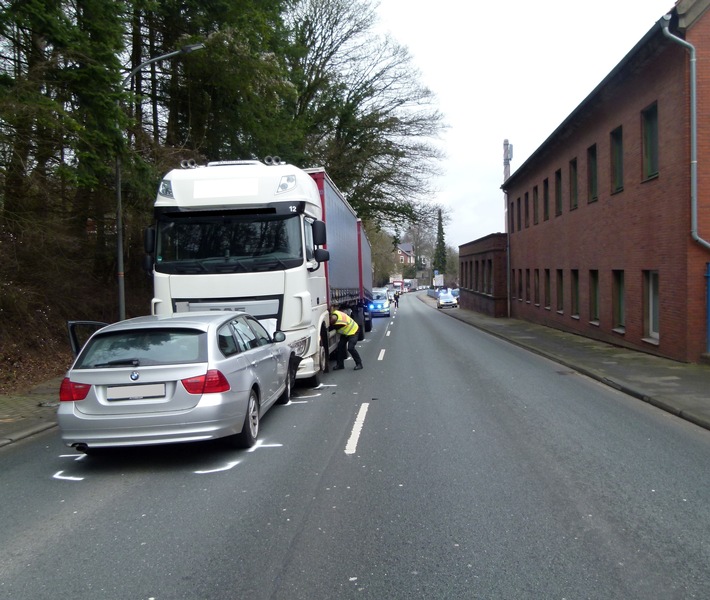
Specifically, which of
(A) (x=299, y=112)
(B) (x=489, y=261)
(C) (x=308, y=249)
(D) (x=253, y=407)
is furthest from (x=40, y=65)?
(B) (x=489, y=261)

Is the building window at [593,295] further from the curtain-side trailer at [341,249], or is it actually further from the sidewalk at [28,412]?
the sidewalk at [28,412]

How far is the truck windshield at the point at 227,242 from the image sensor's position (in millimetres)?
10047

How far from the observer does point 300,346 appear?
408 inches

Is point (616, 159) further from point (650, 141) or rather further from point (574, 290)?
point (574, 290)

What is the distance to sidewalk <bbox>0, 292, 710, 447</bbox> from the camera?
8.58 metres

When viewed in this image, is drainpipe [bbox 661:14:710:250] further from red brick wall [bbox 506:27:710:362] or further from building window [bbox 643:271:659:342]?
building window [bbox 643:271:659:342]

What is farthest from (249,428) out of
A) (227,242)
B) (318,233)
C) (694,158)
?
(694,158)

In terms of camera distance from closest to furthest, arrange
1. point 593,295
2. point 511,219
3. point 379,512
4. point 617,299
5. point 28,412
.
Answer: point 379,512
point 28,412
point 617,299
point 593,295
point 511,219

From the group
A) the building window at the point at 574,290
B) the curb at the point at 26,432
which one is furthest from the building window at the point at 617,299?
the curb at the point at 26,432

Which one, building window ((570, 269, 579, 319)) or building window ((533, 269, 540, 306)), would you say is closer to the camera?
building window ((570, 269, 579, 319))

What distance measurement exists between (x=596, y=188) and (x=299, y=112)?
16.7 m

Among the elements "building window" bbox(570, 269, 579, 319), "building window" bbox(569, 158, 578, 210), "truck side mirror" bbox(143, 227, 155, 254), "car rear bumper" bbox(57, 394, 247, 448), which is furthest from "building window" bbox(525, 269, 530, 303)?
"car rear bumper" bbox(57, 394, 247, 448)

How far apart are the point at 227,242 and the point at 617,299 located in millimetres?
12461

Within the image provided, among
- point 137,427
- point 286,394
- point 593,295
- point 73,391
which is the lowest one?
point 286,394
